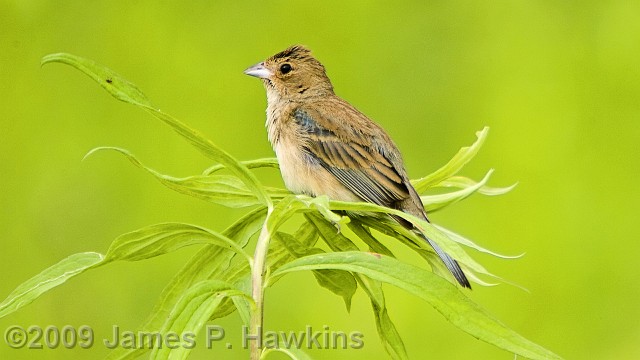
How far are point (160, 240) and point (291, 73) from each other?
79 cm

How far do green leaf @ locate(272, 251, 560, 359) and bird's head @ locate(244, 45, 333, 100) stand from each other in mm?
827

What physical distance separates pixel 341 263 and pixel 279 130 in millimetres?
762

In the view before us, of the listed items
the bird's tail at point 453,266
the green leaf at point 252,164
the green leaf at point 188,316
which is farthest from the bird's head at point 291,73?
the green leaf at point 188,316

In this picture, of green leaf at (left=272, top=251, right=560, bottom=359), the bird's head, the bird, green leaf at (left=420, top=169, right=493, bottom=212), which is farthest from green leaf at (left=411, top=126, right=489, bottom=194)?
the bird's head

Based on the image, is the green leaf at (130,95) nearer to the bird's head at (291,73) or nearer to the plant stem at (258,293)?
the plant stem at (258,293)

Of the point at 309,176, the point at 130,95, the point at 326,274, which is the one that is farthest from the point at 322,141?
the point at 130,95

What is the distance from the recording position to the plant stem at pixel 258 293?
72 cm

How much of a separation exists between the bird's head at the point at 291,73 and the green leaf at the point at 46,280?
794 millimetres

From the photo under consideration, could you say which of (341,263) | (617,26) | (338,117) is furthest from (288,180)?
(617,26)

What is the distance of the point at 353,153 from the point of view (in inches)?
54.5

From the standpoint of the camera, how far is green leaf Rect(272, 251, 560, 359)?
2.46 ft

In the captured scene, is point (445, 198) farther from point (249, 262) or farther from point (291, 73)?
point (291, 73)

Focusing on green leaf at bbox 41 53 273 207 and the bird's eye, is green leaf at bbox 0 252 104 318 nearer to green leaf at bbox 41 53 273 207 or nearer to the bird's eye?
green leaf at bbox 41 53 273 207

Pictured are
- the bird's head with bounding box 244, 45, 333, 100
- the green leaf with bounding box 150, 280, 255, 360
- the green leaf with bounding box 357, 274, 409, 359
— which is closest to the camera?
the green leaf with bounding box 150, 280, 255, 360
